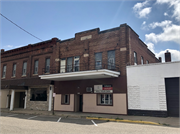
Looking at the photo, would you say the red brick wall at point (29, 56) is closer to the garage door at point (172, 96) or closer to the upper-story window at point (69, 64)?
the upper-story window at point (69, 64)

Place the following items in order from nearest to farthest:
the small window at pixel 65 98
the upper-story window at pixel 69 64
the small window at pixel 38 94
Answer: the upper-story window at pixel 69 64 → the small window at pixel 65 98 → the small window at pixel 38 94

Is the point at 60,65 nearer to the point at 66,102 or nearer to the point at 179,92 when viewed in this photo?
the point at 66,102

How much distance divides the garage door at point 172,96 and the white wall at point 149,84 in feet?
1.86

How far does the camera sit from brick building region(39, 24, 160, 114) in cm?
1575

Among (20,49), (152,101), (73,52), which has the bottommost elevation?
(152,101)

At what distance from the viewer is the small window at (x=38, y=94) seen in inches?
833

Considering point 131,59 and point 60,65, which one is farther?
point 60,65

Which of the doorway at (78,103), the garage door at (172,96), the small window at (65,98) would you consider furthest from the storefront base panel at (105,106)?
the garage door at (172,96)

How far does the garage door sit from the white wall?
1.86ft

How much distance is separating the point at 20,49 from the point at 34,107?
30.7ft

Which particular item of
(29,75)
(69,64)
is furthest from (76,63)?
(29,75)

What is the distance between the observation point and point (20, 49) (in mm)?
25109

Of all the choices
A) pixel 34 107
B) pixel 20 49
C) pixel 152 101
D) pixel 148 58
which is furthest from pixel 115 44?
pixel 20 49

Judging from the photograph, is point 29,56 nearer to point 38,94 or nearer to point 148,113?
point 38,94
